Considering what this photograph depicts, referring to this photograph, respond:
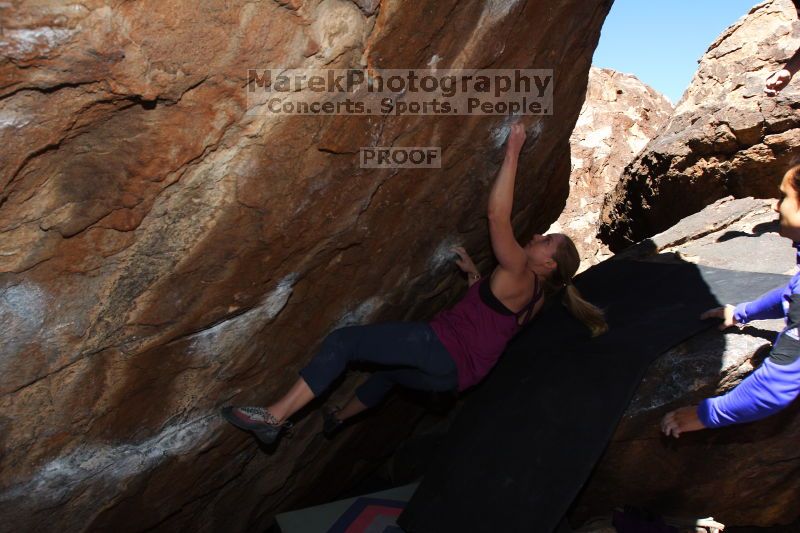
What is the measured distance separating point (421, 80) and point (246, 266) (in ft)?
3.58

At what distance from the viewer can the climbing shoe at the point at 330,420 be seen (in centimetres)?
362

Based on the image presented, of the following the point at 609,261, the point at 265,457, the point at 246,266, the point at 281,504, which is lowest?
the point at 281,504

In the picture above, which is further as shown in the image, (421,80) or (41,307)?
(421,80)

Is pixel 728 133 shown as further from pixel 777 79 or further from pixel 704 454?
pixel 704 454

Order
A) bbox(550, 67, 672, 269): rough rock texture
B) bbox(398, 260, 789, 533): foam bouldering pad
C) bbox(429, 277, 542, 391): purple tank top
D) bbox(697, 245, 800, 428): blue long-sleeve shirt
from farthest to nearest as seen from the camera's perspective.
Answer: bbox(550, 67, 672, 269): rough rock texture < bbox(429, 277, 542, 391): purple tank top < bbox(398, 260, 789, 533): foam bouldering pad < bbox(697, 245, 800, 428): blue long-sleeve shirt

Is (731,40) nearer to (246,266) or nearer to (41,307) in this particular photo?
(246,266)

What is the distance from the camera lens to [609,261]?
14.7 feet

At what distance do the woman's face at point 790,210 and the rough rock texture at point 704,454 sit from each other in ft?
2.36

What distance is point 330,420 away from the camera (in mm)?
3625

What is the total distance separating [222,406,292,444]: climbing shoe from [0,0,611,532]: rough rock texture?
0.12 m

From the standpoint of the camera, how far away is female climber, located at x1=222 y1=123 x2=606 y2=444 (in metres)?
2.84

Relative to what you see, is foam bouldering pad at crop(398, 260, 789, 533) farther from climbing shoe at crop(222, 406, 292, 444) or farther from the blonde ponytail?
climbing shoe at crop(222, 406, 292, 444)

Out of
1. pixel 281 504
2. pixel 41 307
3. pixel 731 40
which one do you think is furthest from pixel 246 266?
pixel 731 40

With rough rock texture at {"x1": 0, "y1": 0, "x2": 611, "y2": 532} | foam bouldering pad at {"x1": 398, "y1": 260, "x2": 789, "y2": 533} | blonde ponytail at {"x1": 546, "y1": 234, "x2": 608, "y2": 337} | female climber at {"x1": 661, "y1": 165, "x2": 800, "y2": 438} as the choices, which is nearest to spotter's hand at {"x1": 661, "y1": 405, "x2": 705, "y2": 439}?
female climber at {"x1": 661, "y1": 165, "x2": 800, "y2": 438}
